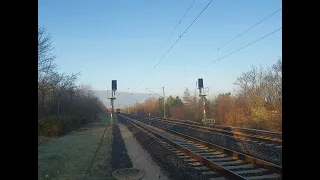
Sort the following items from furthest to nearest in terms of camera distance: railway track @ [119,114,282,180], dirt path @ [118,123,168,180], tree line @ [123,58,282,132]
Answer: tree line @ [123,58,282,132] < dirt path @ [118,123,168,180] < railway track @ [119,114,282,180]

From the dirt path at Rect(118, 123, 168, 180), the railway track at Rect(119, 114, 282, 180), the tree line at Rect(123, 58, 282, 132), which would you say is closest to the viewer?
the railway track at Rect(119, 114, 282, 180)

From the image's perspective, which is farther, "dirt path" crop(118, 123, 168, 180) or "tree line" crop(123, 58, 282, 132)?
"tree line" crop(123, 58, 282, 132)

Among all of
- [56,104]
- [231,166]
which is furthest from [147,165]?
[56,104]

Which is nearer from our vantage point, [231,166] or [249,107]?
[231,166]

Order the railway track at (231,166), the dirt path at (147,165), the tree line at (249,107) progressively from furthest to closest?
the tree line at (249,107) < the dirt path at (147,165) < the railway track at (231,166)

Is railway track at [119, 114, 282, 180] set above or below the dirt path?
above

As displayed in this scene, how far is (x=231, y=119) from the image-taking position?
1665 inches

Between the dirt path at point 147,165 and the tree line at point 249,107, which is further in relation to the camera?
the tree line at point 249,107

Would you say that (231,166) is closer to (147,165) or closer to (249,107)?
(147,165)

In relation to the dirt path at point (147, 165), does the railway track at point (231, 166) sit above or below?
above

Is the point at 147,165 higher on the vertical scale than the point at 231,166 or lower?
lower

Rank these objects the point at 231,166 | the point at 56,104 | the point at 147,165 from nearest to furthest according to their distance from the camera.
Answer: the point at 231,166 → the point at 147,165 → the point at 56,104
